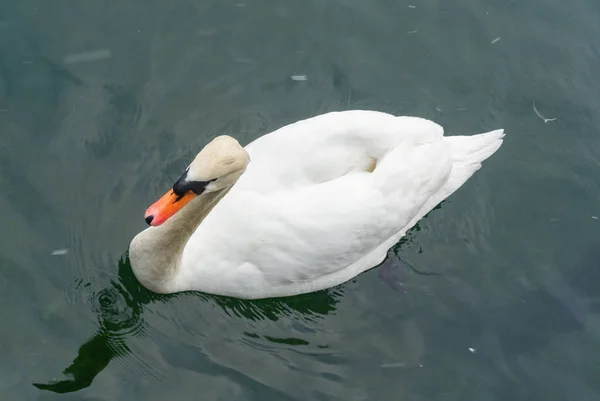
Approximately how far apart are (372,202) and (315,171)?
1.87 feet

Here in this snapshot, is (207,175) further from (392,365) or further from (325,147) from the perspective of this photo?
(392,365)

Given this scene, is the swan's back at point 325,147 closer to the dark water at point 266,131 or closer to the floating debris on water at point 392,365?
the dark water at point 266,131

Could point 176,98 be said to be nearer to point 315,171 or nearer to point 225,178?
point 315,171

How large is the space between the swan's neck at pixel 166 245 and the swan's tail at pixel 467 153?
264cm

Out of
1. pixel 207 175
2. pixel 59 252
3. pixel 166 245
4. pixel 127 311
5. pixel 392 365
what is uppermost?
pixel 207 175

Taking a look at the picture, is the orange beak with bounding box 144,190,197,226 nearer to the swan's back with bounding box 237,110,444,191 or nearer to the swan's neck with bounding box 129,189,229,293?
the swan's neck with bounding box 129,189,229,293

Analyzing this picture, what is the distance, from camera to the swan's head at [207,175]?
6.12m

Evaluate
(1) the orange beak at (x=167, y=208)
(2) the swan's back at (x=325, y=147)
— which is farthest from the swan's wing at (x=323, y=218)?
(1) the orange beak at (x=167, y=208)

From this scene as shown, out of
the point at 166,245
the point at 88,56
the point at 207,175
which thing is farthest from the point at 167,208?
the point at 88,56

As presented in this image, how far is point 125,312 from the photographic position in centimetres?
753

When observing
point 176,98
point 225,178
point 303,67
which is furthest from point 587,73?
point 225,178

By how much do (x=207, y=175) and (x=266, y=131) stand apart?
107 inches

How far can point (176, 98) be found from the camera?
28.9ft

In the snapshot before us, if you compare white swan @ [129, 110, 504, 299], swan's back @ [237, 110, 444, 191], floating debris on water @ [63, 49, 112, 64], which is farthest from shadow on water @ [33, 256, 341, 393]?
floating debris on water @ [63, 49, 112, 64]
